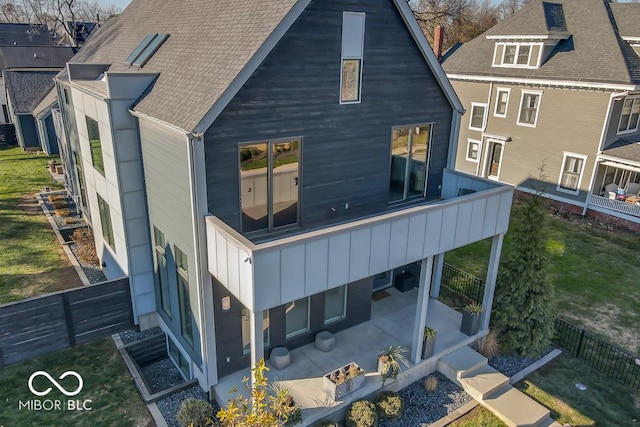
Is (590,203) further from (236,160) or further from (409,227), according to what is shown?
(236,160)

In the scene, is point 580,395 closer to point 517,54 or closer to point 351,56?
point 351,56

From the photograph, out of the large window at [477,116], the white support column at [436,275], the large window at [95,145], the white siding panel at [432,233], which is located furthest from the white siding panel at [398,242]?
the large window at [477,116]

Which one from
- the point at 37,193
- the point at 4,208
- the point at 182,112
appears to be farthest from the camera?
the point at 37,193

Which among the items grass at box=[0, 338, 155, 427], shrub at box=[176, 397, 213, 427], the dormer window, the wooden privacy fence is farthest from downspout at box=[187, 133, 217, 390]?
the dormer window

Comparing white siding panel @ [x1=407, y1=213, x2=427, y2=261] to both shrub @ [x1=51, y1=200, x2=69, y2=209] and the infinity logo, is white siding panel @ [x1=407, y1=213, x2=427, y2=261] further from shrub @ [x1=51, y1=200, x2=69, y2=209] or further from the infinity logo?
shrub @ [x1=51, y1=200, x2=69, y2=209]

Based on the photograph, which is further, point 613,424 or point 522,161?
point 522,161

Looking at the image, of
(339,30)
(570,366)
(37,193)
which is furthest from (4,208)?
(570,366)
